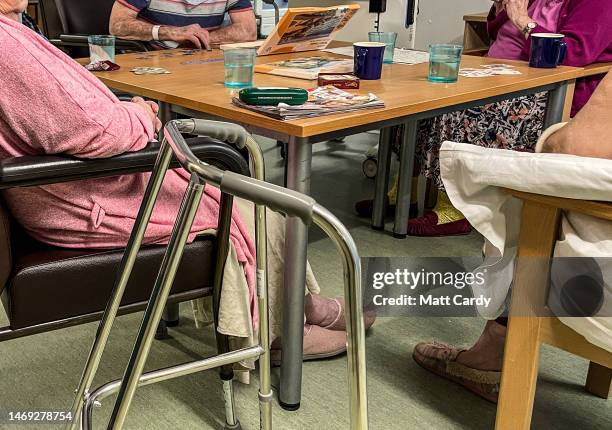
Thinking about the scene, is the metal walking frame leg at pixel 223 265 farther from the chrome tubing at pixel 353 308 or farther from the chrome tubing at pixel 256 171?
the chrome tubing at pixel 353 308

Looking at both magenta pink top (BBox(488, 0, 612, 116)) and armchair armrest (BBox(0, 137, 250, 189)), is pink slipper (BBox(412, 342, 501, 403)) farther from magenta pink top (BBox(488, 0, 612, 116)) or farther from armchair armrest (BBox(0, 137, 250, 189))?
magenta pink top (BBox(488, 0, 612, 116))

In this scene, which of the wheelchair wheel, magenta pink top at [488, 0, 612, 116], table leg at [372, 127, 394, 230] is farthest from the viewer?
the wheelchair wheel

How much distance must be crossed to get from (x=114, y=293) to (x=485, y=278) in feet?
2.43

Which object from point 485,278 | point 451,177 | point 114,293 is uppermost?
point 451,177

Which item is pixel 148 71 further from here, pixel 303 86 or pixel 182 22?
pixel 182 22

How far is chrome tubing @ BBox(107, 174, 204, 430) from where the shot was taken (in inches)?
32.4

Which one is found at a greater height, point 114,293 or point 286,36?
point 286,36

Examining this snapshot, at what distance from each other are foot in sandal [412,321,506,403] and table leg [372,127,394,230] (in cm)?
103

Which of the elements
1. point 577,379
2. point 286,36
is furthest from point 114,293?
point 286,36

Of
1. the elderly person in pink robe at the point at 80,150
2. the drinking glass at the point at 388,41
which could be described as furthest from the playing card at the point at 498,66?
the elderly person in pink robe at the point at 80,150

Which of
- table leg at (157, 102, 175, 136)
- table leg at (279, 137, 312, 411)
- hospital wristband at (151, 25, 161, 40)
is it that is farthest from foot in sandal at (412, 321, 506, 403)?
hospital wristband at (151, 25, 161, 40)

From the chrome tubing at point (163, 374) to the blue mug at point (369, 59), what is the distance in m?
0.95

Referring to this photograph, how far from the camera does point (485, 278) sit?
1.42 m

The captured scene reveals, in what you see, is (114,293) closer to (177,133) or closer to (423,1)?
(177,133)
